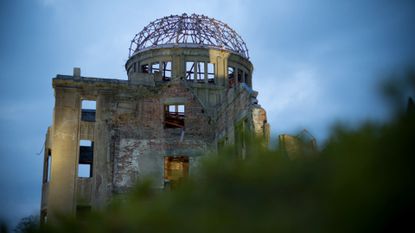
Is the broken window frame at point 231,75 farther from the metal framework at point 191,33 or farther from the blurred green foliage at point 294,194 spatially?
the blurred green foliage at point 294,194

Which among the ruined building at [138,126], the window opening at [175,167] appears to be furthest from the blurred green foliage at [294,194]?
the window opening at [175,167]

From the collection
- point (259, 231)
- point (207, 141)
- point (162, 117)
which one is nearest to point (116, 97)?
point (162, 117)

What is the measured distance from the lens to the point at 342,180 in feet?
14.7

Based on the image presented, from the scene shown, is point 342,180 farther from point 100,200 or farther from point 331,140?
point 100,200

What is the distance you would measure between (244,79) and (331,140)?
2114 centimetres

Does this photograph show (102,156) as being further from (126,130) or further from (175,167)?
(175,167)

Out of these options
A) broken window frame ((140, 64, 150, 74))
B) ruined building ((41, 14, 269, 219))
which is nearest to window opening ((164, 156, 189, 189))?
ruined building ((41, 14, 269, 219))

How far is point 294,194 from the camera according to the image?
4973 mm

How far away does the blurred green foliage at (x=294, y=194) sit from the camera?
437 centimetres

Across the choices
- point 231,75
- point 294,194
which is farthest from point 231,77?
point 294,194

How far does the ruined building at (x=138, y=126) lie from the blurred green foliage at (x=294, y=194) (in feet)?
46.1

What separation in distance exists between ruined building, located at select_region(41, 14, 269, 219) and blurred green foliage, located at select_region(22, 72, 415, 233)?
14.1m

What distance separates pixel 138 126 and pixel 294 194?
18.1 metres

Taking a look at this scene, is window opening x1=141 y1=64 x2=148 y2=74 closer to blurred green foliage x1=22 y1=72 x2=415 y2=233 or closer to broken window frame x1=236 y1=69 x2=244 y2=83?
broken window frame x1=236 y1=69 x2=244 y2=83
